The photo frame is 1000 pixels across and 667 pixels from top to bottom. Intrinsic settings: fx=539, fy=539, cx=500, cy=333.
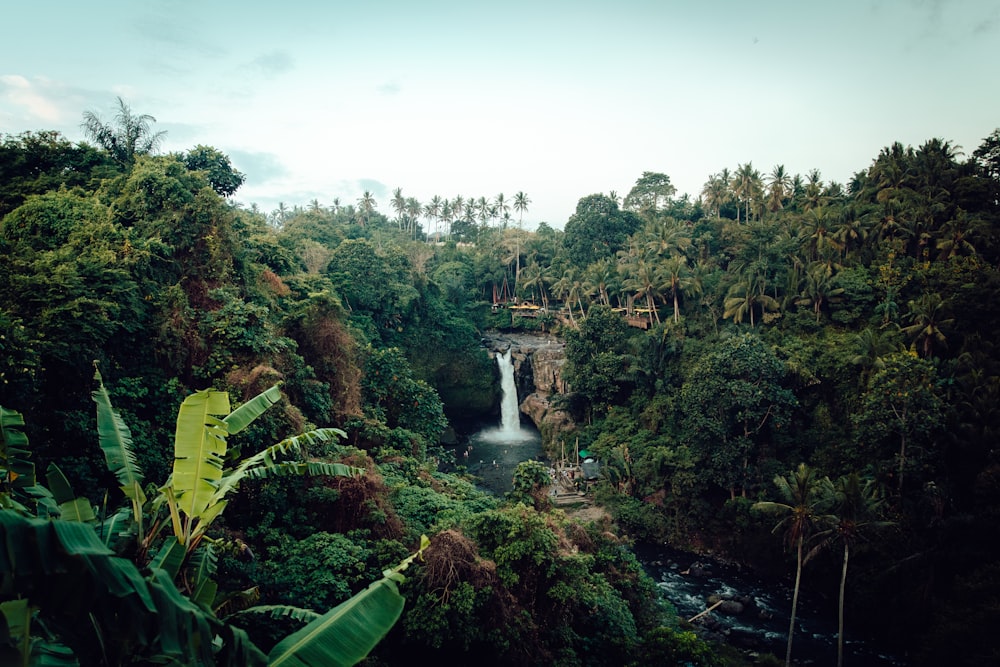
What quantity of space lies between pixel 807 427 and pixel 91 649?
26550mm

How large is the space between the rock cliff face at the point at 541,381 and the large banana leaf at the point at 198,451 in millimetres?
30275

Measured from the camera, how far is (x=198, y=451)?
5.83 m

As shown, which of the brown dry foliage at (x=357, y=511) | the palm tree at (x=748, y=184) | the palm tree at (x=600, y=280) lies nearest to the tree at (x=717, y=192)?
the palm tree at (x=748, y=184)

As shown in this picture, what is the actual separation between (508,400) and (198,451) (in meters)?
36.8

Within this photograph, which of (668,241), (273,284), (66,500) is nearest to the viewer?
(66,500)

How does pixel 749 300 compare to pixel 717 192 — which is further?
pixel 717 192

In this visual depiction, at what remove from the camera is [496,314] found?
51562 mm

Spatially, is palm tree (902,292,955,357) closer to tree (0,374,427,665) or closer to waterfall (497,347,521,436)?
tree (0,374,427,665)

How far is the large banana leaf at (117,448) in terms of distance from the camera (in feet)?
18.6

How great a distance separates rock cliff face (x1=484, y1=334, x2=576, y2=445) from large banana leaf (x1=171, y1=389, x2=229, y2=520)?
3028 centimetres

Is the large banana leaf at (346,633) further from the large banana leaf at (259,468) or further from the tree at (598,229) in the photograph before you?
the tree at (598,229)

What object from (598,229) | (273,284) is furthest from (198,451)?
(598,229)

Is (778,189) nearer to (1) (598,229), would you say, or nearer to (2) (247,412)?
(1) (598,229)

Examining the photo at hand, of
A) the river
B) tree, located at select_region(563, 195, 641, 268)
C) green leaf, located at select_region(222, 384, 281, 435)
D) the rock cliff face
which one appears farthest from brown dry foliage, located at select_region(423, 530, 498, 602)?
tree, located at select_region(563, 195, 641, 268)
